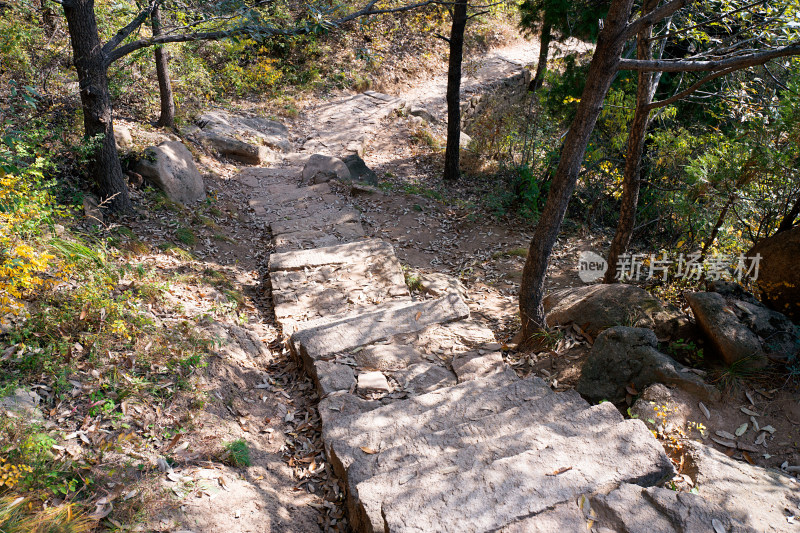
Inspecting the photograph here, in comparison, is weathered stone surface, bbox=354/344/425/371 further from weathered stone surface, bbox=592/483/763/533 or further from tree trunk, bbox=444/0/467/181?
tree trunk, bbox=444/0/467/181

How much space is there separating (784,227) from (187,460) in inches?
241

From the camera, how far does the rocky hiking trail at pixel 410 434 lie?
2.53m

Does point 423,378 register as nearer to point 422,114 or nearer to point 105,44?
point 105,44

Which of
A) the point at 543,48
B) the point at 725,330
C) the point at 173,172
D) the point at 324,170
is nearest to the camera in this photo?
the point at 725,330

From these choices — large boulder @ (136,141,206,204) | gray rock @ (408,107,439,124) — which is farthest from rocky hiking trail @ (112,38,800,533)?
gray rock @ (408,107,439,124)

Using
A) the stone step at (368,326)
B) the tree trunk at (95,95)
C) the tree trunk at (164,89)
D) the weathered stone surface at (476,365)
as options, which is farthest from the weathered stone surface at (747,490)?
the tree trunk at (164,89)

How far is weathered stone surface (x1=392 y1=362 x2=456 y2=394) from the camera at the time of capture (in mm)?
4500

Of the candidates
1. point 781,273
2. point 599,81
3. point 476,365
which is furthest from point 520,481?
point 781,273

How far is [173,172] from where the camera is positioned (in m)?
7.60

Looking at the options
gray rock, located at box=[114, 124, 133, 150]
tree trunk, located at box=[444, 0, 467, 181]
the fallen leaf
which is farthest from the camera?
tree trunk, located at box=[444, 0, 467, 181]

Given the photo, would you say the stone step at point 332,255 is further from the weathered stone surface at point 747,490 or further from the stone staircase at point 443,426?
the weathered stone surface at point 747,490

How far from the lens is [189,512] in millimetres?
2764

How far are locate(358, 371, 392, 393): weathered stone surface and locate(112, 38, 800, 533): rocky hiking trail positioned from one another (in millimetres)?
14

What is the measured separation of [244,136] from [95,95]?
5.39 m
